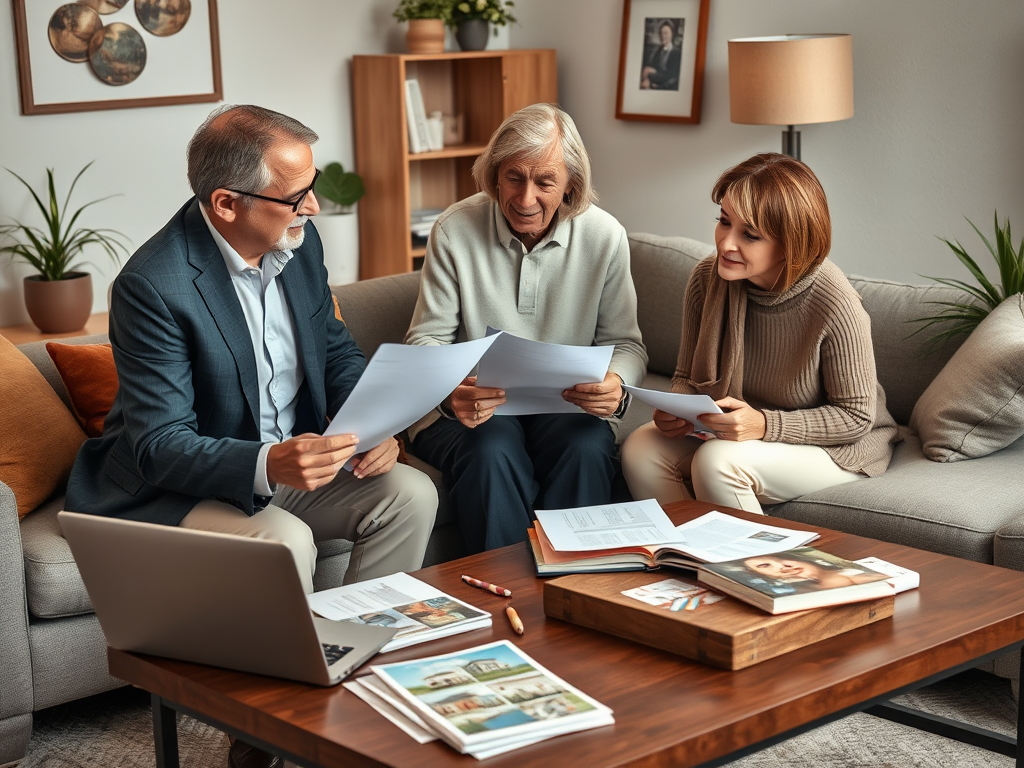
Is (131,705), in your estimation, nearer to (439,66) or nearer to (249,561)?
(249,561)

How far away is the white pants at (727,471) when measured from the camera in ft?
7.47

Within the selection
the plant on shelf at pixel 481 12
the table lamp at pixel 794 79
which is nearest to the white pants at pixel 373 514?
the table lamp at pixel 794 79

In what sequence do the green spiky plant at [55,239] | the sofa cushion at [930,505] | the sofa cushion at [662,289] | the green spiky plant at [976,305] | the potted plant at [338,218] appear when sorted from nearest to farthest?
the sofa cushion at [930,505] → the green spiky plant at [976,305] → the sofa cushion at [662,289] → the green spiky plant at [55,239] → the potted plant at [338,218]

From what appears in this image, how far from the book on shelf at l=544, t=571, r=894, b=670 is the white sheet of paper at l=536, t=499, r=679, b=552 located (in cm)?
10

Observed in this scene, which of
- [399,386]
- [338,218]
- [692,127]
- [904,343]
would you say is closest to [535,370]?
[399,386]

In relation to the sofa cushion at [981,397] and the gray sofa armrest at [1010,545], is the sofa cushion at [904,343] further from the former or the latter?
the gray sofa armrest at [1010,545]

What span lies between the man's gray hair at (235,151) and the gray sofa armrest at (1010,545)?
56.4 inches

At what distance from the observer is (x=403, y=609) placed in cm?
159

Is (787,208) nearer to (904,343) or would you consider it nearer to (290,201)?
(904,343)

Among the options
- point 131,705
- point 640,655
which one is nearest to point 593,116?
point 131,705

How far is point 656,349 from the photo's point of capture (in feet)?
9.98

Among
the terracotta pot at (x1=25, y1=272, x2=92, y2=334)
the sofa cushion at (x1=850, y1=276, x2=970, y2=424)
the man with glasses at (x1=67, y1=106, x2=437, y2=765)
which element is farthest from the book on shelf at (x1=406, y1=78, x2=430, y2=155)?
the man with glasses at (x1=67, y1=106, x2=437, y2=765)

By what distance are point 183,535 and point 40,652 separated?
920 millimetres

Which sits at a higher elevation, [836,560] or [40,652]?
[836,560]
